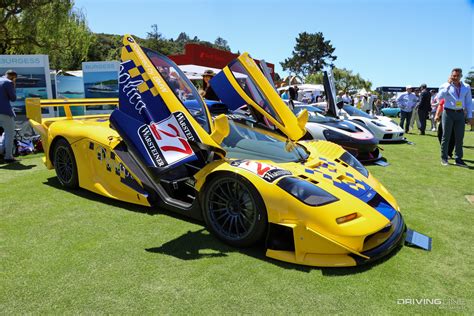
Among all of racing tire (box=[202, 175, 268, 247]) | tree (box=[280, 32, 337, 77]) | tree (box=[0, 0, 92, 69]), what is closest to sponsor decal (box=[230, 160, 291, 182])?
racing tire (box=[202, 175, 268, 247])

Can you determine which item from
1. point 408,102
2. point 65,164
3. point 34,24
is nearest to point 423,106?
point 408,102

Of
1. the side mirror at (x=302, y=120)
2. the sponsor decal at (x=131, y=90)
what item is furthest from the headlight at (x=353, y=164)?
the sponsor decal at (x=131, y=90)

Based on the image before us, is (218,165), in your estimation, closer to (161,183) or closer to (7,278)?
(161,183)

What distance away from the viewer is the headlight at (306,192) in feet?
9.91

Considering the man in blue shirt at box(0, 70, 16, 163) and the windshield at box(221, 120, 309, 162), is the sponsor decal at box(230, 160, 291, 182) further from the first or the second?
the man in blue shirt at box(0, 70, 16, 163)

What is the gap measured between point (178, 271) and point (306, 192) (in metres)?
1.20

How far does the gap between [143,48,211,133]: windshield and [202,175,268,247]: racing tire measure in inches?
31.6

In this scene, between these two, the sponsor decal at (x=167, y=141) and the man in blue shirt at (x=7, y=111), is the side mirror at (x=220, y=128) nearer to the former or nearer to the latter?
the sponsor decal at (x=167, y=141)

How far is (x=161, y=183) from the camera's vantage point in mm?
4047

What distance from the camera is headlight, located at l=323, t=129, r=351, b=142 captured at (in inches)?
298

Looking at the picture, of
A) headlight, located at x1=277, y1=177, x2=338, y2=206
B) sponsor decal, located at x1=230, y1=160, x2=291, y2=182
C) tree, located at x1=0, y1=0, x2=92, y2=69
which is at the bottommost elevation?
headlight, located at x1=277, y1=177, x2=338, y2=206

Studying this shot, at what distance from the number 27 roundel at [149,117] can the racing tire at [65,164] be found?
107 cm

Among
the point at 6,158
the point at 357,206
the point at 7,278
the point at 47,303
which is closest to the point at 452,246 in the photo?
the point at 357,206

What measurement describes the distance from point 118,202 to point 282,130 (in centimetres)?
218
